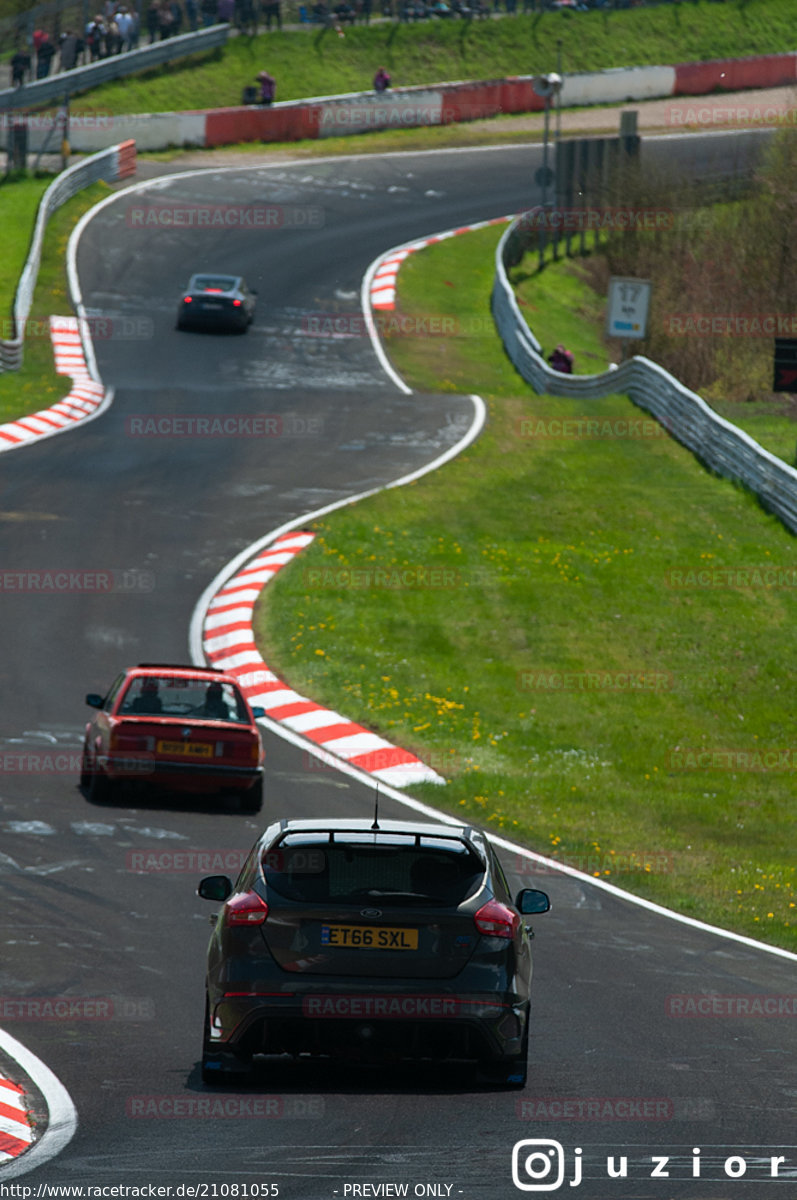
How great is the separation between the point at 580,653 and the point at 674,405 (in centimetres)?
1399

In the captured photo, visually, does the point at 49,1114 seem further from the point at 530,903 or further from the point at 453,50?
the point at 453,50

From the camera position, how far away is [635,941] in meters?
13.3

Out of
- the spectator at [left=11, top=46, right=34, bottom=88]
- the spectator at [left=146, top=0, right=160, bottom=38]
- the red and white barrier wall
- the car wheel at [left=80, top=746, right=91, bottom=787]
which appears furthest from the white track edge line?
the spectator at [left=146, top=0, right=160, bottom=38]

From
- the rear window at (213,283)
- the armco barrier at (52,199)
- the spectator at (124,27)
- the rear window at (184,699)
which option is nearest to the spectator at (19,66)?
the spectator at (124,27)

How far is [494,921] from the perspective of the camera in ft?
28.3

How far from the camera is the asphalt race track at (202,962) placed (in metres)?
7.74

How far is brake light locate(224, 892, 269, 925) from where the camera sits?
28.0ft

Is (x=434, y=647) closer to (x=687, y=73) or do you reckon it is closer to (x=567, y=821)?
(x=567, y=821)

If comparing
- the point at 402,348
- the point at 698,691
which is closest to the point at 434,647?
the point at 698,691

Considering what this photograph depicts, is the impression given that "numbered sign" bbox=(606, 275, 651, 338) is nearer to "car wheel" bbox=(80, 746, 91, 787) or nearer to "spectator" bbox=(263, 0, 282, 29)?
"car wheel" bbox=(80, 746, 91, 787)

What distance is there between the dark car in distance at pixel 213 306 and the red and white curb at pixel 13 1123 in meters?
36.4

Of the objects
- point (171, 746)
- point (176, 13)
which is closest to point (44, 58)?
point (176, 13)

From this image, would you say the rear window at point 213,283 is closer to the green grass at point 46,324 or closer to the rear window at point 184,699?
the green grass at point 46,324

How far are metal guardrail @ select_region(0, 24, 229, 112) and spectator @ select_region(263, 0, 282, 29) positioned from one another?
2555 millimetres
